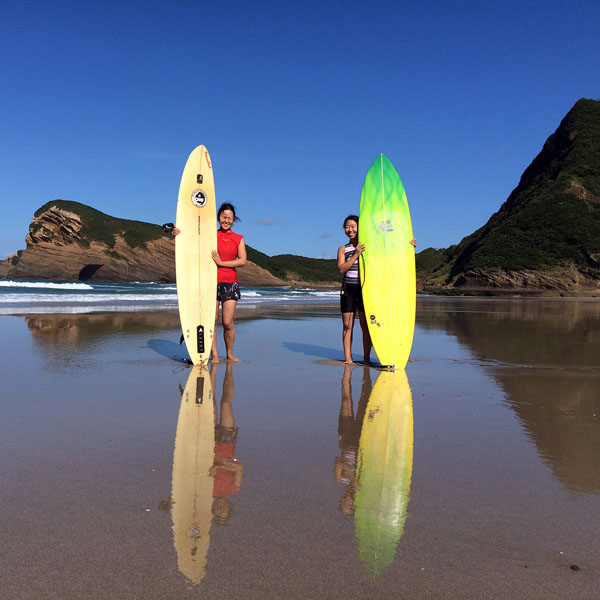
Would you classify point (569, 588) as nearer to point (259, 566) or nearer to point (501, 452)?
point (259, 566)

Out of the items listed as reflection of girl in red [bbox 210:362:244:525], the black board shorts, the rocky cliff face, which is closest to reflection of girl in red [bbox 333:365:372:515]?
reflection of girl in red [bbox 210:362:244:525]

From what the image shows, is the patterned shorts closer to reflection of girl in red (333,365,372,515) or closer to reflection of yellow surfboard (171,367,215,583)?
reflection of girl in red (333,365,372,515)

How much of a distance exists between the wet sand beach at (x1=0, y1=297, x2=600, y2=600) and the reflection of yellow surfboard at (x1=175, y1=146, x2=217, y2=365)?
1045mm

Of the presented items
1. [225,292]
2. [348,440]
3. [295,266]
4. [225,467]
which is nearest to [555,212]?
[225,292]

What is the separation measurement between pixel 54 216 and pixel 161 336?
77923 millimetres

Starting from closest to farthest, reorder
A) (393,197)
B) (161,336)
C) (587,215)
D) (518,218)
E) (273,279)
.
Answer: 1. (393,197)
2. (161,336)
3. (587,215)
4. (518,218)
5. (273,279)

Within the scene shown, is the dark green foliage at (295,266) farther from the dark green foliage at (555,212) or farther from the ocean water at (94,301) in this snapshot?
the ocean water at (94,301)

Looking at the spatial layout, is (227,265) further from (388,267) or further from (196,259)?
(388,267)

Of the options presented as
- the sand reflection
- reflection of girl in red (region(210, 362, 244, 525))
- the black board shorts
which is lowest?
the sand reflection

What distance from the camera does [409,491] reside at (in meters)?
2.23

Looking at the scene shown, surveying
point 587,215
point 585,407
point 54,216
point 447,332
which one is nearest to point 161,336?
point 447,332

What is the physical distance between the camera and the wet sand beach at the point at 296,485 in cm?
156

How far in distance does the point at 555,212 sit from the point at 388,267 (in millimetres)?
57785

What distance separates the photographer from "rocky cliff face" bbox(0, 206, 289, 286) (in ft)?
A: 247
